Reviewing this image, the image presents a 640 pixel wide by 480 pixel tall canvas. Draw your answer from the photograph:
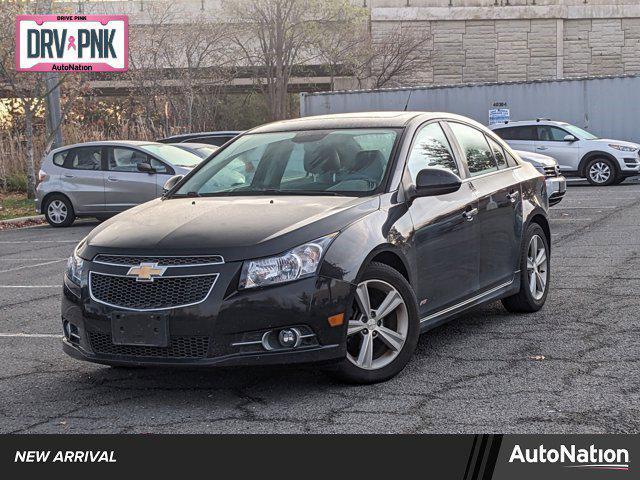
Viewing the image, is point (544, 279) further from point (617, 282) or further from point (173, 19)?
point (173, 19)

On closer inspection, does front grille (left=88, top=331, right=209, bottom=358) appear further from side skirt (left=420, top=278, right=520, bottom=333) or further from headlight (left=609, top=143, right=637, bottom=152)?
headlight (left=609, top=143, right=637, bottom=152)

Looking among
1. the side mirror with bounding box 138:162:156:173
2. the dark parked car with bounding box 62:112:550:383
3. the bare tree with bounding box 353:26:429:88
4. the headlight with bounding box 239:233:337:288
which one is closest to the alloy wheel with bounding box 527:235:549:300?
the dark parked car with bounding box 62:112:550:383

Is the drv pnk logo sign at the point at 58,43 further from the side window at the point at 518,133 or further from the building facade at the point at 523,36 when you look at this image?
the building facade at the point at 523,36

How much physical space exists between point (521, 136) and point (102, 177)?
10188mm

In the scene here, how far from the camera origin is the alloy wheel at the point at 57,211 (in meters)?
18.8

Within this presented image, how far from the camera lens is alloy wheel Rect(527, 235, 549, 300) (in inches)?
308

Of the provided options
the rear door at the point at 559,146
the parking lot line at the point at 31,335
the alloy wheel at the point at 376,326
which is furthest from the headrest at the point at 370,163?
the rear door at the point at 559,146

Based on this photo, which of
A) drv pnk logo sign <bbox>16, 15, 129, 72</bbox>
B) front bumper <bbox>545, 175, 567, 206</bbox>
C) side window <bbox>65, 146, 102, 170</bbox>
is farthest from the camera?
drv pnk logo sign <bbox>16, 15, 129, 72</bbox>

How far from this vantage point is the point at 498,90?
30219 mm

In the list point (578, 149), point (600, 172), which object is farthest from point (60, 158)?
point (600, 172)

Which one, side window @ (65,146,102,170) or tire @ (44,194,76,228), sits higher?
side window @ (65,146,102,170)

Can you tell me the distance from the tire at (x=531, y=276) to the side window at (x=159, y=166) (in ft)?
34.3

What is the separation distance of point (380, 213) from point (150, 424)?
180 centimetres

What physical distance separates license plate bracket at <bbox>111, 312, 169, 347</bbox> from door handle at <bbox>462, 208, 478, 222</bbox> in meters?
2.28
